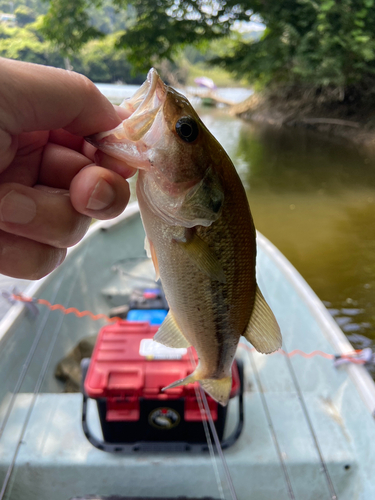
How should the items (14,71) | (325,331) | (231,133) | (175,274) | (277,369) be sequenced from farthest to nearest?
(231,133) → (277,369) → (325,331) → (175,274) → (14,71)

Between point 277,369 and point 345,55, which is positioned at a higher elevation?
Result: point 345,55

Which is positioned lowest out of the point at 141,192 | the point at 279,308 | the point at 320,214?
the point at 320,214

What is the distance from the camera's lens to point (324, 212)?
8.68 metres

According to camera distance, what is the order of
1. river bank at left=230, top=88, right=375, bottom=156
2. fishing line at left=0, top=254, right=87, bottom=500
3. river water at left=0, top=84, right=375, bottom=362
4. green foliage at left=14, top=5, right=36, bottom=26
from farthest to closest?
river bank at left=230, top=88, right=375, bottom=156, river water at left=0, top=84, right=375, bottom=362, green foliage at left=14, top=5, right=36, bottom=26, fishing line at left=0, top=254, right=87, bottom=500

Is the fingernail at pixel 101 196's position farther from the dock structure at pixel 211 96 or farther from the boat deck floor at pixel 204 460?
the dock structure at pixel 211 96

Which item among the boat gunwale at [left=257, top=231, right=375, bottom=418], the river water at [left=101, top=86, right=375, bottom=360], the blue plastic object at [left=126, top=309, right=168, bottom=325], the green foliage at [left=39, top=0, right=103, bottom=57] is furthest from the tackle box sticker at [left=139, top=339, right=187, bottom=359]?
the green foliage at [left=39, top=0, right=103, bottom=57]

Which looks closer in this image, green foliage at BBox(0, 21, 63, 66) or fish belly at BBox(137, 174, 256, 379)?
fish belly at BBox(137, 174, 256, 379)

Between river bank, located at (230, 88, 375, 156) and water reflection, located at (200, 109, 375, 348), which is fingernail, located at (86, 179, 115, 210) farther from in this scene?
river bank, located at (230, 88, 375, 156)

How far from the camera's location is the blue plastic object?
267cm

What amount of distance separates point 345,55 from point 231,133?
8.19 metres

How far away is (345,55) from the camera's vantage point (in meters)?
12.3

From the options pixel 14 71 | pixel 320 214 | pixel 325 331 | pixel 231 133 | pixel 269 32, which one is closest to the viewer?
pixel 14 71

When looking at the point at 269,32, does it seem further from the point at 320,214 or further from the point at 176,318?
the point at 176,318

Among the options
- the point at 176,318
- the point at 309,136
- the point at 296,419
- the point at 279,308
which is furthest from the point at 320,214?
the point at 309,136
